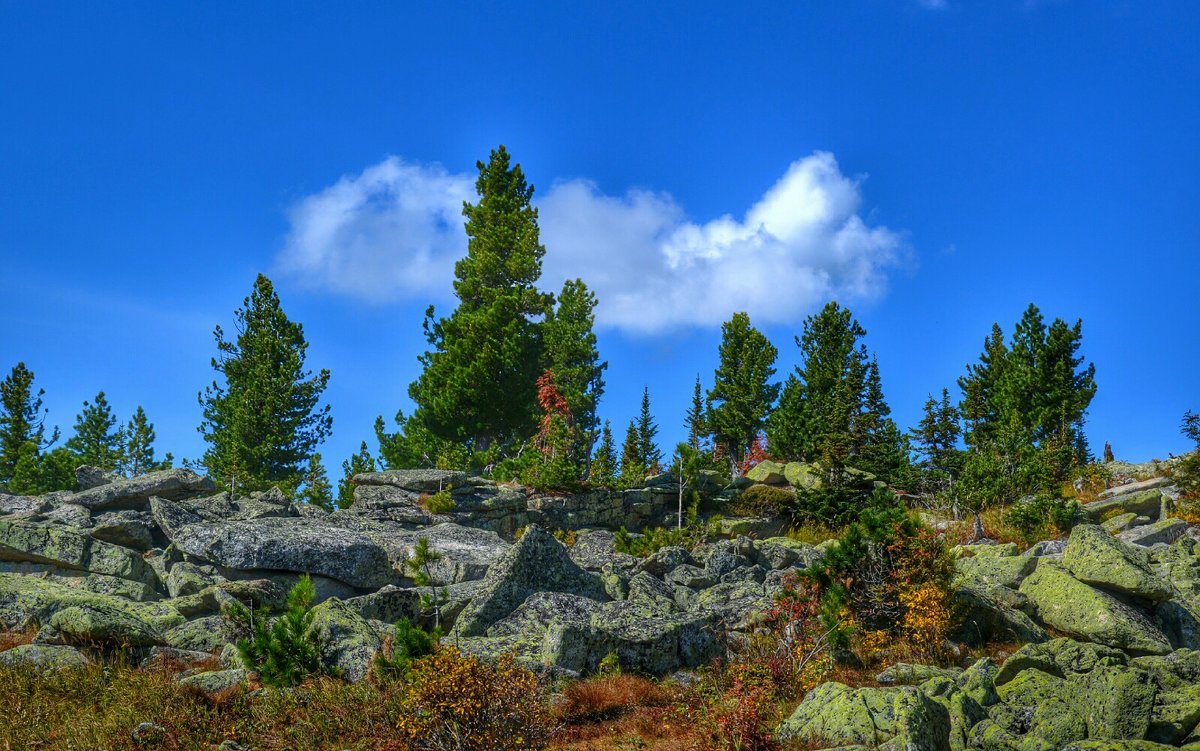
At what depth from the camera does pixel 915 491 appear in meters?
40.2

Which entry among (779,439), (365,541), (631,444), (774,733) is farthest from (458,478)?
(631,444)

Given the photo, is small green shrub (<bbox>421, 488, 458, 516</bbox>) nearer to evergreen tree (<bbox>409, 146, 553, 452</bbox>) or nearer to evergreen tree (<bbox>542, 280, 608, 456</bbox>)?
evergreen tree (<bbox>409, 146, 553, 452</bbox>)

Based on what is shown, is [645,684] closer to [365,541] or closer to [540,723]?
[540,723]

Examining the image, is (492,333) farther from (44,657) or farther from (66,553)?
(44,657)

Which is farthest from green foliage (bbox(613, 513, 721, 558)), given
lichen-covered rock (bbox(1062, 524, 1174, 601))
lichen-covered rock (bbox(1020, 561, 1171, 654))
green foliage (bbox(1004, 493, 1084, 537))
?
lichen-covered rock (bbox(1062, 524, 1174, 601))

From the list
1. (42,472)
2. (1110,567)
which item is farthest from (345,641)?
(42,472)

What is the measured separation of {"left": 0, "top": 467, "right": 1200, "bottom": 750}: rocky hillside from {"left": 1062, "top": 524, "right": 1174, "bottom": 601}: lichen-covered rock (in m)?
0.04

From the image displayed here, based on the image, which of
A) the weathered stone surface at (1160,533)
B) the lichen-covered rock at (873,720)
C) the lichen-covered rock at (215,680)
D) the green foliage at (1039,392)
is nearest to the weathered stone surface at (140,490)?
the lichen-covered rock at (215,680)

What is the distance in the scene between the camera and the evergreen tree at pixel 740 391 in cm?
5612

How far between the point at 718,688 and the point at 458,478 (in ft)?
75.6

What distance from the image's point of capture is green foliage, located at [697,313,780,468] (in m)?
56.1

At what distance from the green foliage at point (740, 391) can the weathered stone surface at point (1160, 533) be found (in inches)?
1195

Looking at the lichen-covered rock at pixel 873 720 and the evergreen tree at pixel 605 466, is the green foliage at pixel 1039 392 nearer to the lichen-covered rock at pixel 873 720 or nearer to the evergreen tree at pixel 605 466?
the evergreen tree at pixel 605 466

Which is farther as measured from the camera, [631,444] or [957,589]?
[631,444]
